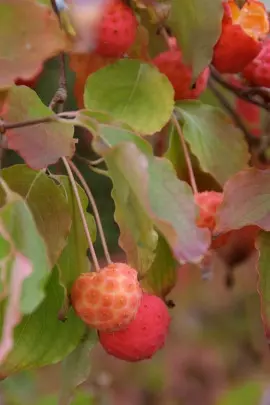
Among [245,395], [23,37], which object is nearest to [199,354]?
[245,395]

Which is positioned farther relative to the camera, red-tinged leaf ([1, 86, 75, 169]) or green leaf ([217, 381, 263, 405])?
green leaf ([217, 381, 263, 405])

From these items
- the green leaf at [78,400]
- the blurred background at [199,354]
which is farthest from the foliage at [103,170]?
the blurred background at [199,354]

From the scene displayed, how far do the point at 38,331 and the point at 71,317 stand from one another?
28mm

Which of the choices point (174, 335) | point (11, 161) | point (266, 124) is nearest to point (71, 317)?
point (11, 161)

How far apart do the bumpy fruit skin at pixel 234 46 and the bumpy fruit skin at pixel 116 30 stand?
7 cm

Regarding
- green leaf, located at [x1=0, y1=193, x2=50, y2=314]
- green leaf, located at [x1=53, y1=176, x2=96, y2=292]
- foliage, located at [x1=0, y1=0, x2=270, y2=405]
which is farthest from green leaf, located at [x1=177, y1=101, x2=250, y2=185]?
green leaf, located at [x1=0, y1=193, x2=50, y2=314]

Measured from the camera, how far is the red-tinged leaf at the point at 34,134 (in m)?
0.41

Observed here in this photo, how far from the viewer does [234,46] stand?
1.79ft

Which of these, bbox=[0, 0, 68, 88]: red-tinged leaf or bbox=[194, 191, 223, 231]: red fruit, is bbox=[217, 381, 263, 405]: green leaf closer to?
bbox=[194, 191, 223, 231]: red fruit

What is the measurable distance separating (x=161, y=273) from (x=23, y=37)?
0.79 ft

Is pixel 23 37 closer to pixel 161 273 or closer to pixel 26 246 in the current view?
pixel 26 246

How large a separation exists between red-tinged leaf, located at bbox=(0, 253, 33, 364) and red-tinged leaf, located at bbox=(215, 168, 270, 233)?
19 cm

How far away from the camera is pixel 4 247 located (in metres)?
0.33

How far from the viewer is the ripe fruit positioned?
54 cm
